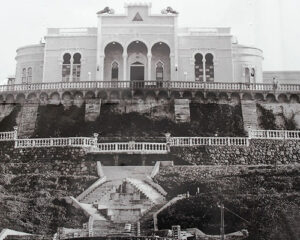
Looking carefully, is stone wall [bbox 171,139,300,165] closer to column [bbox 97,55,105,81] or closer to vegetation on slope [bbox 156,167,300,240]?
vegetation on slope [bbox 156,167,300,240]

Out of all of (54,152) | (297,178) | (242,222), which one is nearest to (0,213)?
(54,152)

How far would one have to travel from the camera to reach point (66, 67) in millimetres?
37125

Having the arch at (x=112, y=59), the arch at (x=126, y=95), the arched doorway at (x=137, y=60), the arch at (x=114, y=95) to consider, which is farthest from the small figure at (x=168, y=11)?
the arch at (x=114, y=95)

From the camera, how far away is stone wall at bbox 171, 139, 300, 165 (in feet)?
95.5

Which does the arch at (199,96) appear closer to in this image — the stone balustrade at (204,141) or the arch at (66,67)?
the stone balustrade at (204,141)

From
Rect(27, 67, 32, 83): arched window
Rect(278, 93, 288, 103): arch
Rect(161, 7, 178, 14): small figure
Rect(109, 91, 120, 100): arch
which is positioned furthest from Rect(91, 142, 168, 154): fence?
Rect(27, 67, 32, 83): arched window

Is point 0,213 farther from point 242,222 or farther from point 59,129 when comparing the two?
point 242,222

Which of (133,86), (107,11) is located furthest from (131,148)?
(107,11)

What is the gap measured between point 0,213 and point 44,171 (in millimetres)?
3866

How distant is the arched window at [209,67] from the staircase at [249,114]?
3583 mm

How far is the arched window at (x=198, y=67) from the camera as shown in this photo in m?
36.7

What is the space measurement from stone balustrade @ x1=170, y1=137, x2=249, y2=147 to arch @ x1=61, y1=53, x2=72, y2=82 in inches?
394

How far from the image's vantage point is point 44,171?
28000 millimetres

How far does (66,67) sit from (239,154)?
13277 mm
